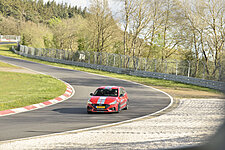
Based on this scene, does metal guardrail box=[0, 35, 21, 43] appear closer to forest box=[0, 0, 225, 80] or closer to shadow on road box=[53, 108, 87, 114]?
forest box=[0, 0, 225, 80]

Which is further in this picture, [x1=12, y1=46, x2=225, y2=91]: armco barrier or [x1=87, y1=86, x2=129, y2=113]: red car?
[x1=12, y1=46, x2=225, y2=91]: armco barrier

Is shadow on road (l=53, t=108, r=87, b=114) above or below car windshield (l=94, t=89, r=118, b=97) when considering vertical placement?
below

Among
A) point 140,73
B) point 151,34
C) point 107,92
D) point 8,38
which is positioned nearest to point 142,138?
point 107,92

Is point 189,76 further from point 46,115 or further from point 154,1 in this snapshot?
point 46,115

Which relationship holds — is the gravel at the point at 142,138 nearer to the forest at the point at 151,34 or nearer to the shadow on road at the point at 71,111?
the shadow on road at the point at 71,111

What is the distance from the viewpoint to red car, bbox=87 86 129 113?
16234 mm

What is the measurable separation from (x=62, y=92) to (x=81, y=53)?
35.2 metres

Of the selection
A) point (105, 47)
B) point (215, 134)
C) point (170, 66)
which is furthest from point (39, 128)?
point (105, 47)

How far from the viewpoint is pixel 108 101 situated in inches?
655

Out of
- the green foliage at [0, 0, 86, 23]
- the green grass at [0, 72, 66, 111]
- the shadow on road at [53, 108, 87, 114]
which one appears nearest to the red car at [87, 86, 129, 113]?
the shadow on road at [53, 108, 87, 114]

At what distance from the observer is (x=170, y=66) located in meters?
41.8

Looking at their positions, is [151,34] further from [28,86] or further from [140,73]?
[28,86]

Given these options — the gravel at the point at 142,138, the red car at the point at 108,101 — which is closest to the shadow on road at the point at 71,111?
the red car at the point at 108,101

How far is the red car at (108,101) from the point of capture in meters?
16.2
